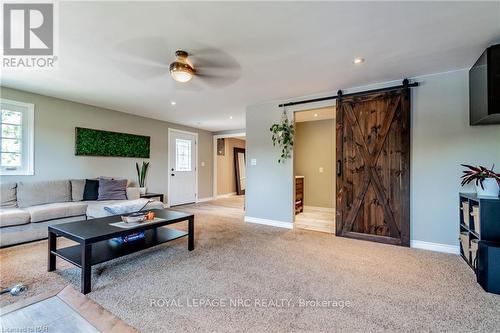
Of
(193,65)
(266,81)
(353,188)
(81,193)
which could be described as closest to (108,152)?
(81,193)

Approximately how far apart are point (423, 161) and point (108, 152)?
568 cm

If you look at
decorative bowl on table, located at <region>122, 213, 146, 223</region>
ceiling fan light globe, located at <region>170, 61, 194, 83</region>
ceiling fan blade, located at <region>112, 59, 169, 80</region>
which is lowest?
decorative bowl on table, located at <region>122, 213, 146, 223</region>

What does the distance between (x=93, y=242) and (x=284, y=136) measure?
318 centimetres

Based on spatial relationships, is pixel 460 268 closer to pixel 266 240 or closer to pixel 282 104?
pixel 266 240

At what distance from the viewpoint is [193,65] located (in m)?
2.86

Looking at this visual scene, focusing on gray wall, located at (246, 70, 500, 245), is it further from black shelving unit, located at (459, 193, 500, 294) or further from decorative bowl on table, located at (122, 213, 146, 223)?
decorative bowl on table, located at (122, 213, 146, 223)

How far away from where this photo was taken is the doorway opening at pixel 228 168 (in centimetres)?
796

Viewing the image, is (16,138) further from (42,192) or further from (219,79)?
(219,79)

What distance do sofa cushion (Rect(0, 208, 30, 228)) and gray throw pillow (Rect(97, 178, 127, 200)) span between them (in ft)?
3.78

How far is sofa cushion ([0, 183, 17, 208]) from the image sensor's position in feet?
11.2

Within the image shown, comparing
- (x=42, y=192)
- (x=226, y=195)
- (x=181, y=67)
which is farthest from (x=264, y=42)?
(x=226, y=195)

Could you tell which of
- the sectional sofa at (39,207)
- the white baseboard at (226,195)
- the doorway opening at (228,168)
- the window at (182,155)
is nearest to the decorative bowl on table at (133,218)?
the sectional sofa at (39,207)

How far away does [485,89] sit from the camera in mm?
2461

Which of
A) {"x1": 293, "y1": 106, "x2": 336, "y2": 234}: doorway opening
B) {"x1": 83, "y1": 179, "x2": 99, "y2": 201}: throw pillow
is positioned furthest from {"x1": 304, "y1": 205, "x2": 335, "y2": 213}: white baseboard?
{"x1": 83, "y1": 179, "x2": 99, "y2": 201}: throw pillow
